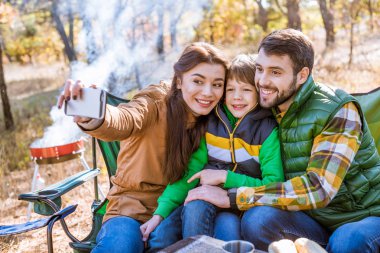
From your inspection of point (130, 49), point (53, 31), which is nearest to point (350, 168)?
point (130, 49)

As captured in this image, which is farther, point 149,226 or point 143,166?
point 143,166

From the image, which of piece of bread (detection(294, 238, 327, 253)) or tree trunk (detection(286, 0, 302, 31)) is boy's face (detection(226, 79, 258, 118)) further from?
tree trunk (detection(286, 0, 302, 31))

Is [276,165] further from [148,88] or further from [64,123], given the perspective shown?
[64,123]

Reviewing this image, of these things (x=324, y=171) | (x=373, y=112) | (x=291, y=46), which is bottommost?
(x=324, y=171)

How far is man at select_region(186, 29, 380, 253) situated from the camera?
1.81m

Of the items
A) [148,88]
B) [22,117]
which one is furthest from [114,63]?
[148,88]

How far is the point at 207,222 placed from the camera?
6.29 feet

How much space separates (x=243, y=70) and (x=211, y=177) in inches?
19.4

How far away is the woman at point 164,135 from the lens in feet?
6.97

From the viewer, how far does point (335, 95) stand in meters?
1.92

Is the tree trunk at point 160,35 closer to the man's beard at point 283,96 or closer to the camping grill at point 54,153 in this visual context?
the camping grill at point 54,153

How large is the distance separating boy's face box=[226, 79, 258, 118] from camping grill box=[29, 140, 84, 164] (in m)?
2.03

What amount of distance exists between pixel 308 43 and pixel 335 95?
0.80 feet

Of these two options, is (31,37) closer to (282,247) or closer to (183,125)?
(183,125)
